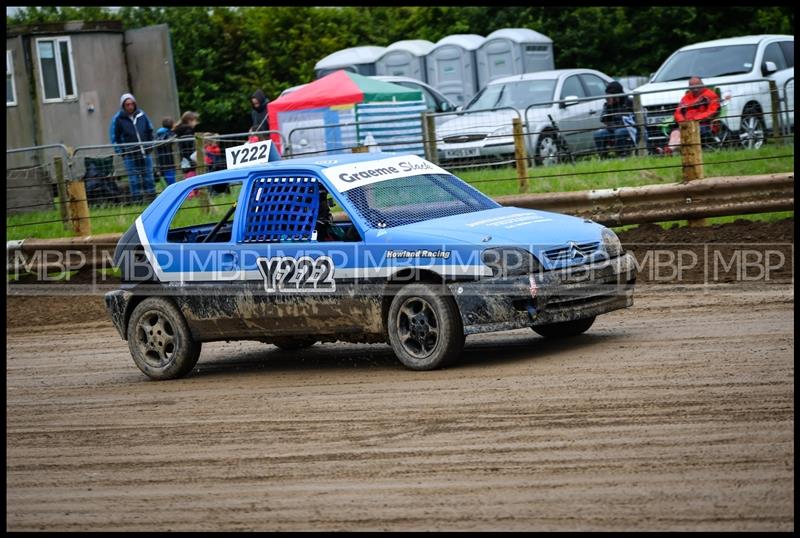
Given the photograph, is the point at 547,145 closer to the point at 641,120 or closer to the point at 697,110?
the point at 641,120

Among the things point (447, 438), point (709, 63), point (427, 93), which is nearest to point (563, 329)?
point (447, 438)

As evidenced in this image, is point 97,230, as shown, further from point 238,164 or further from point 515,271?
point 515,271

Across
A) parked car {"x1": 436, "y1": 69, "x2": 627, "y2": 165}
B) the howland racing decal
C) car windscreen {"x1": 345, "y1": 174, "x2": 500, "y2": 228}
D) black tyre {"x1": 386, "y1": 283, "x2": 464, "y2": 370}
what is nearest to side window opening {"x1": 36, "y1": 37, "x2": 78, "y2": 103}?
parked car {"x1": 436, "y1": 69, "x2": 627, "y2": 165}

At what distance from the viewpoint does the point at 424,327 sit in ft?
29.5

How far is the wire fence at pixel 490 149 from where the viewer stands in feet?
51.7

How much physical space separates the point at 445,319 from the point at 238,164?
2777 mm

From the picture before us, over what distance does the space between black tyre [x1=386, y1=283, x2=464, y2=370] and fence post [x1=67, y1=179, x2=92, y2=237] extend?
852 centimetres

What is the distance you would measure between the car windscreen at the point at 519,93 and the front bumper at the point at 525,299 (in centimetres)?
1394

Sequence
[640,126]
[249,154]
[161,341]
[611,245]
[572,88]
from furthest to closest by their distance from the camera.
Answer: [572,88] < [640,126] < [249,154] < [161,341] < [611,245]

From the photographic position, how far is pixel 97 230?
1720 cm

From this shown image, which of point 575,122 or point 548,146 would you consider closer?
point 548,146

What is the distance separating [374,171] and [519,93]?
44.3 ft

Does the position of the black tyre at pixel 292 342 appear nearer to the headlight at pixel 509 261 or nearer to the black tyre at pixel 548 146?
the headlight at pixel 509 261

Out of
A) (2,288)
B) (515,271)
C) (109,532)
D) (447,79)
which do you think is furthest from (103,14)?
(109,532)
